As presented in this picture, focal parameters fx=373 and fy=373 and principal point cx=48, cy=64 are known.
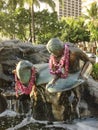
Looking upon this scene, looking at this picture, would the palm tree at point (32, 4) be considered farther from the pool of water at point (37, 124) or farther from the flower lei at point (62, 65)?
the flower lei at point (62, 65)

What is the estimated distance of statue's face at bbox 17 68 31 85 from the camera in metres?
5.69

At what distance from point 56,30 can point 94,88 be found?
3817cm

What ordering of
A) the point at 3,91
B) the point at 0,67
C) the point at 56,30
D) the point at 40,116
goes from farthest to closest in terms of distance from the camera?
the point at 56,30 < the point at 0,67 < the point at 3,91 < the point at 40,116

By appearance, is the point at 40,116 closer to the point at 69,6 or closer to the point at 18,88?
the point at 18,88

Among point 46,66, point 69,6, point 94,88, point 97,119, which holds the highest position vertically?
point 69,6

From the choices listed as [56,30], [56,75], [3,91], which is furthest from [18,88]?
[56,30]

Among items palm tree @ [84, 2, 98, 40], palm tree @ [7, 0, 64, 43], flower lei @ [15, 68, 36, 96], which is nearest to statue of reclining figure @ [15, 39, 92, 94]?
flower lei @ [15, 68, 36, 96]

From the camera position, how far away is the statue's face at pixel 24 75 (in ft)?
18.7

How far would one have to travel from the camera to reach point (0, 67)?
8070 mm

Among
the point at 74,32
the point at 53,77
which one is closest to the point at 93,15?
the point at 74,32

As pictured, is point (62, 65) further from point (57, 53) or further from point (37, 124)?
point (37, 124)

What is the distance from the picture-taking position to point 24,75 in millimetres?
5754

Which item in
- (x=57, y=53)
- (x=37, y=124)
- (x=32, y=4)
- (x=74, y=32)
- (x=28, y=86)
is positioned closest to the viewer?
(x=57, y=53)

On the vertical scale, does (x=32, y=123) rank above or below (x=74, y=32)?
below
